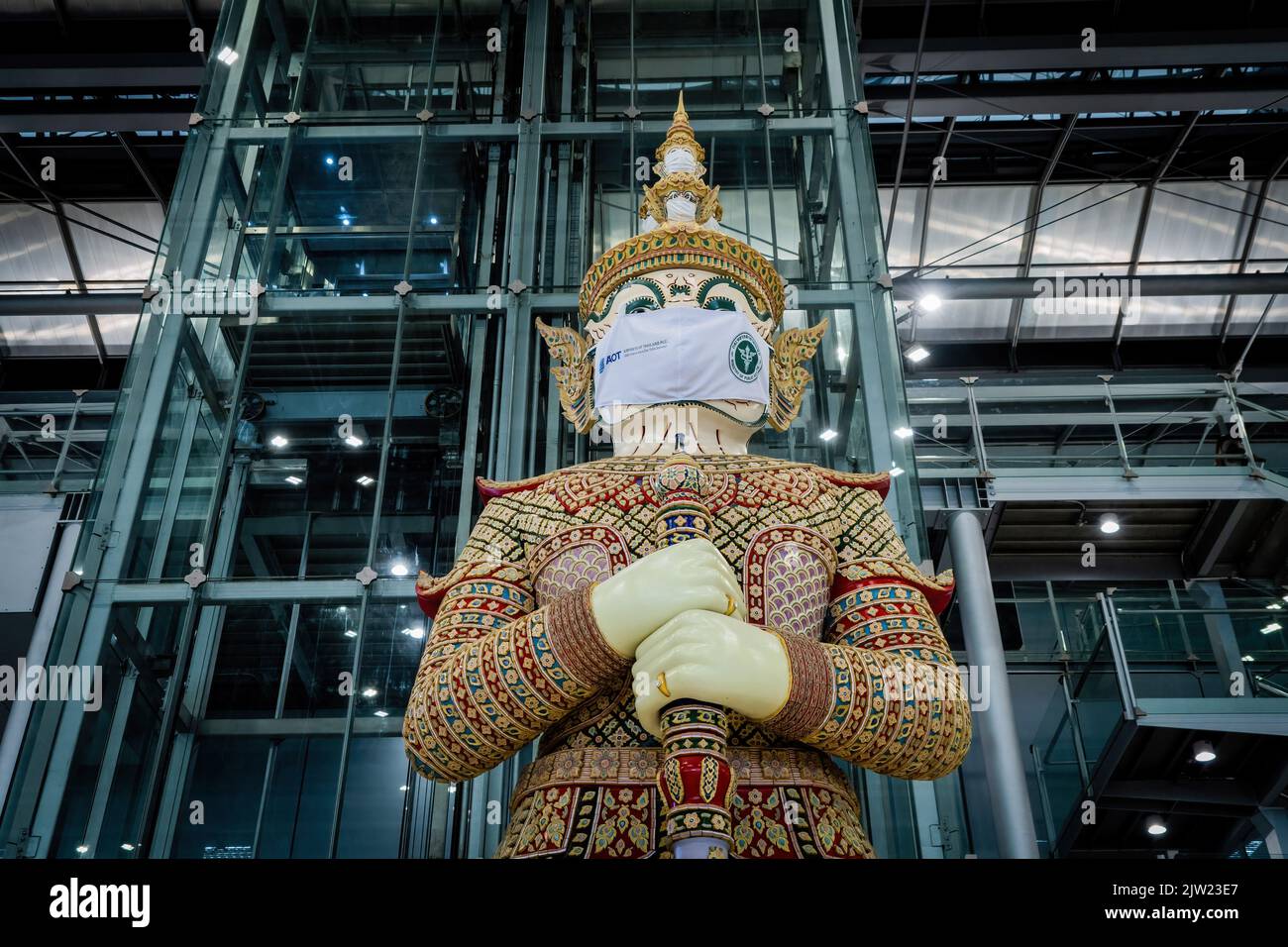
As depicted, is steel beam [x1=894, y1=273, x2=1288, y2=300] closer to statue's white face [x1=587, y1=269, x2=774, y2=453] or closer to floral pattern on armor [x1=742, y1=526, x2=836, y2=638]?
statue's white face [x1=587, y1=269, x2=774, y2=453]

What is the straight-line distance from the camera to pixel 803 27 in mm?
7449

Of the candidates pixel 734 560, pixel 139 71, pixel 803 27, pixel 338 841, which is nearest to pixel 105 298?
pixel 139 71

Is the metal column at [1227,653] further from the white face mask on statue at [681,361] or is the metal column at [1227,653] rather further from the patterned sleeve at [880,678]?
the white face mask on statue at [681,361]

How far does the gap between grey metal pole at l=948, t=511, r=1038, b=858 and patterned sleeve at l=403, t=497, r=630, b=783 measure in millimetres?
5895

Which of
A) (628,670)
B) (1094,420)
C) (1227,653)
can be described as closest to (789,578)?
(628,670)

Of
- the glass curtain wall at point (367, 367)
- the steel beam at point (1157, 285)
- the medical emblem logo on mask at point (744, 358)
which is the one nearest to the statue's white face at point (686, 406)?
the medical emblem logo on mask at point (744, 358)

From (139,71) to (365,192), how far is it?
23.6 ft

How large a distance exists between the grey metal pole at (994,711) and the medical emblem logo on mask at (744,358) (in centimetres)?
514

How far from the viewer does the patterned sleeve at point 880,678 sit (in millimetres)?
3188

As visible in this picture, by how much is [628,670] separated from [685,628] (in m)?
0.37

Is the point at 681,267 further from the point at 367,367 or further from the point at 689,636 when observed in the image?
the point at 367,367

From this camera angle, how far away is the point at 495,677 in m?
3.32

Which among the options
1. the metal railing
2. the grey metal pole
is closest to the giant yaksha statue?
the grey metal pole
